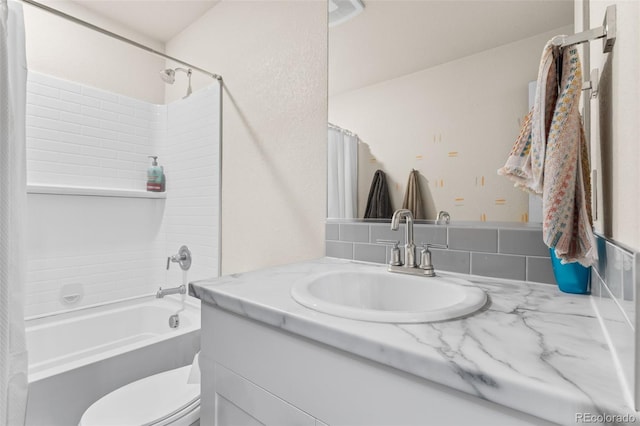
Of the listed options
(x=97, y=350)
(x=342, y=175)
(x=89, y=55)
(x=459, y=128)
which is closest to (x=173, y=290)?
(x=97, y=350)

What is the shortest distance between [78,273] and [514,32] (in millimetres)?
2496

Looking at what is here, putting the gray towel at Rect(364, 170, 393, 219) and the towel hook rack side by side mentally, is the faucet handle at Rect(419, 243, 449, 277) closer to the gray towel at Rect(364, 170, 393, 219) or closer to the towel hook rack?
the gray towel at Rect(364, 170, 393, 219)

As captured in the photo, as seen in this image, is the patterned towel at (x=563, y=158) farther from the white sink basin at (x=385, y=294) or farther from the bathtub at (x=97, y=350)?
the bathtub at (x=97, y=350)

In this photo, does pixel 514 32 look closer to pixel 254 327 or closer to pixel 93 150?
pixel 254 327

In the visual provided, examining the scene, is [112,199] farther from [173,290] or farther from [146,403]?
[146,403]

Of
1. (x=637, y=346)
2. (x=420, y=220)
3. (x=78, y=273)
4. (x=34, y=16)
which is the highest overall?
(x=34, y=16)

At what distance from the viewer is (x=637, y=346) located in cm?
32

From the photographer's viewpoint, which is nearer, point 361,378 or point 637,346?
point 637,346

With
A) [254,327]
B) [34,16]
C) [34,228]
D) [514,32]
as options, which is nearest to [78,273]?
[34,228]

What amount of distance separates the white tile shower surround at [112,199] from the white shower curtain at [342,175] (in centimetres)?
86

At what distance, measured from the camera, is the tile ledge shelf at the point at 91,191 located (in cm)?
176

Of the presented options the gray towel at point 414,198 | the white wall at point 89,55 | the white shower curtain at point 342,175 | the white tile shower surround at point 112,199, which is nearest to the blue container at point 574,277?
the gray towel at point 414,198

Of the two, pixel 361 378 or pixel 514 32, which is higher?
pixel 514 32

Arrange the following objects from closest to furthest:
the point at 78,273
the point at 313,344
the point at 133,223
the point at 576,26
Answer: the point at 313,344
the point at 576,26
the point at 78,273
the point at 133,223
